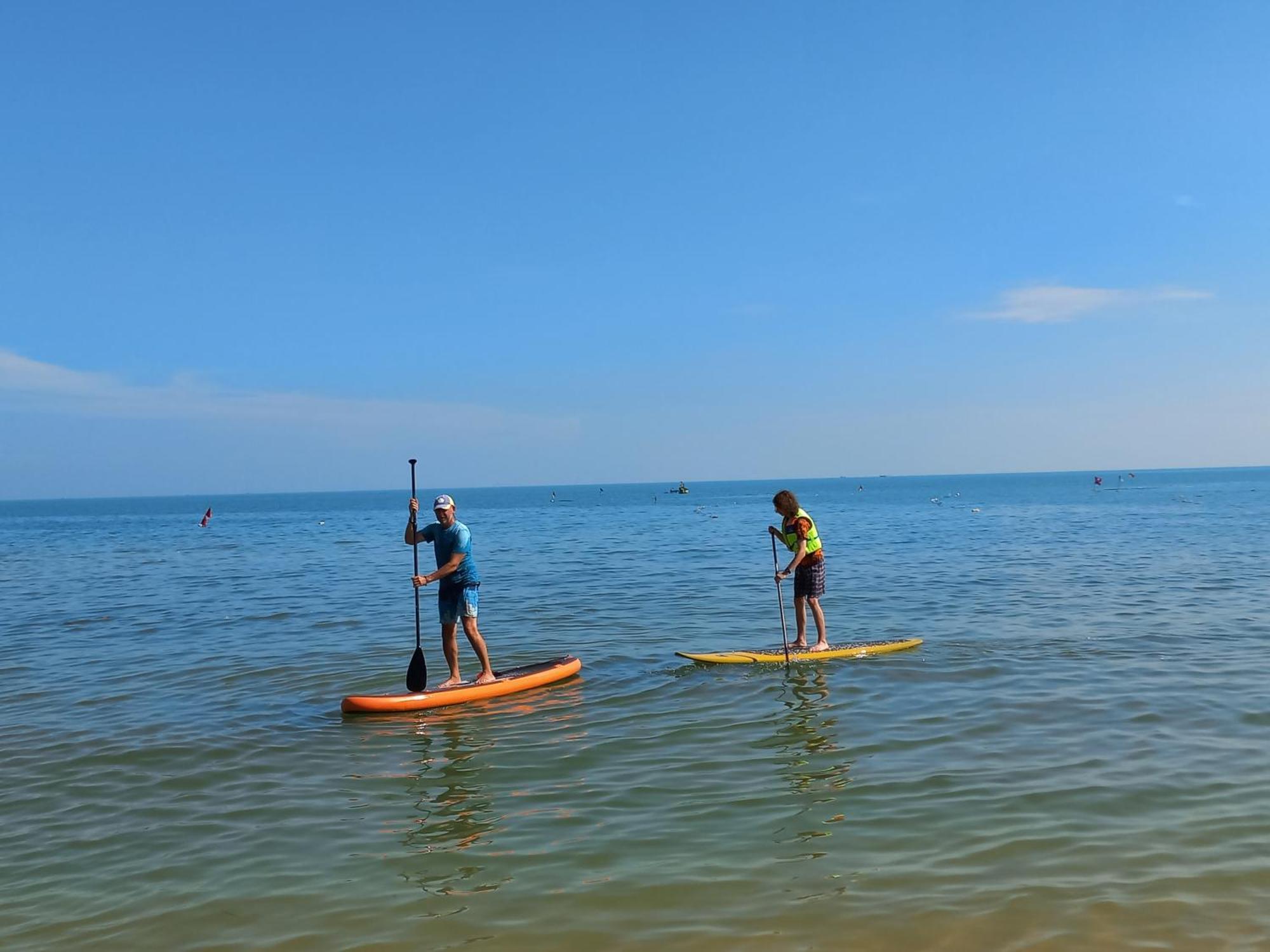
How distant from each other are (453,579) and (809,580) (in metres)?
4.90

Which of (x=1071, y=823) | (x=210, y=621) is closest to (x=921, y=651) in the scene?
(x=1071, y=823)

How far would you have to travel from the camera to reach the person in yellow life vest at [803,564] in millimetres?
13086

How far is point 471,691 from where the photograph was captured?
35.9 feet

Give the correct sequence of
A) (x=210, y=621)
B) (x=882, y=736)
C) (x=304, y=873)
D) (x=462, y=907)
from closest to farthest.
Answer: (x=462, y=907) < (x=304, y=873) < (x=882, y=736) < (x=210, y=621)

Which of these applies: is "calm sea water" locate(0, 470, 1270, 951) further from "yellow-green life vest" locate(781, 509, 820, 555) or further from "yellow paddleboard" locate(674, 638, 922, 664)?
"yellow-green life vest" locate(781, 509, 820, 555)

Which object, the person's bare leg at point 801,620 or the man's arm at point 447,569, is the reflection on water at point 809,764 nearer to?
the person's bare leg at point 801,620

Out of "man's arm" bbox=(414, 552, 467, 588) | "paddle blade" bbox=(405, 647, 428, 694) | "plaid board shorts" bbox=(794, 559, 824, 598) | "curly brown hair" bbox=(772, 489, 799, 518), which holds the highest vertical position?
"curly brown hair" bbox=(772, 489, 799, 518)

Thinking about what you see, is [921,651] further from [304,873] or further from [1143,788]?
[304,873]

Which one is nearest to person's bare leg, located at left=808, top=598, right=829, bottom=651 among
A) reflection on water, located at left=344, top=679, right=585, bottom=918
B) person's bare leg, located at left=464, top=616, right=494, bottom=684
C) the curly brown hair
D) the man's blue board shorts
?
the curly brown hair

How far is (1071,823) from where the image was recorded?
6414 mm

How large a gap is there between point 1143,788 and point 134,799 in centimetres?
779

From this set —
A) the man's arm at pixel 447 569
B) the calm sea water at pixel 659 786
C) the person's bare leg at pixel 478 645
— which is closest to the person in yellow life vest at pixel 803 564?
the calm sea water at pixel 659 786

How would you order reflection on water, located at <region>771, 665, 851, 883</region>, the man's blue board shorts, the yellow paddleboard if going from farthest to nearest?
the yellow paddleboard
the man's blue board shorts
reflection on water, located at <region>771, 665, 851, 883</region>

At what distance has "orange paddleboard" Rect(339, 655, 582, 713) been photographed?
10.4 m
